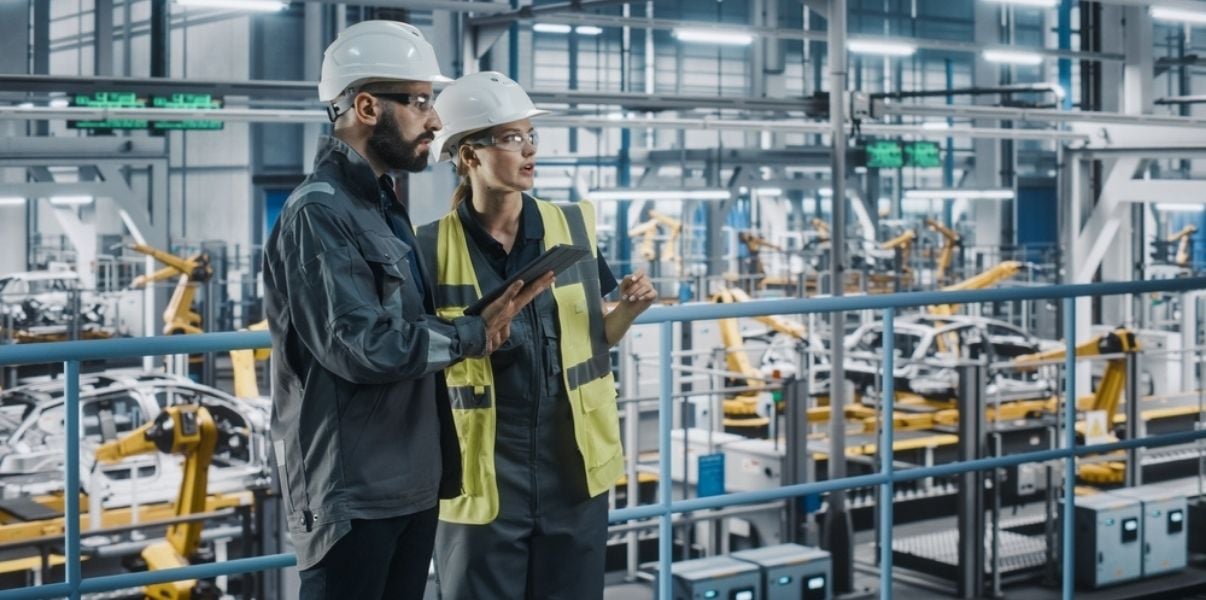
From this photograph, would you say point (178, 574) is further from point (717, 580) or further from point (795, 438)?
point (795, 438)

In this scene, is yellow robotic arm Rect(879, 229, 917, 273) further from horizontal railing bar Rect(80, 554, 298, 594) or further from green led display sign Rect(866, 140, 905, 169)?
horizontal railing bar Rect(80, 554, 298, 594)

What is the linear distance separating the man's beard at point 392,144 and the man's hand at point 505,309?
0.26m

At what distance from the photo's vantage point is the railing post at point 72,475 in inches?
105

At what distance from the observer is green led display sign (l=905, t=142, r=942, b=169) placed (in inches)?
715

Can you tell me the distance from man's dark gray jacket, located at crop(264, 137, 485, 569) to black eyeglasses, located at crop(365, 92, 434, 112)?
11 centimetres

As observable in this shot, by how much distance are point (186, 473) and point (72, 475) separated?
20.6 ft

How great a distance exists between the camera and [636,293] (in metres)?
2.89

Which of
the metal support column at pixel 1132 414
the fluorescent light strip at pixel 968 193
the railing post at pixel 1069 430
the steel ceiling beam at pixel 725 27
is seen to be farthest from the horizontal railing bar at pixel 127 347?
the fluorescent light strip at pixel 968 193

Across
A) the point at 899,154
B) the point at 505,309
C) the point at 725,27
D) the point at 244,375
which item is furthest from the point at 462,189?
the point at 899,154

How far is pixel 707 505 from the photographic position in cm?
367

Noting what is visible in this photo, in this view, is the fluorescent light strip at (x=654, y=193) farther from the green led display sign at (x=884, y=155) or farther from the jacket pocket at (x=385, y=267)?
the jacket pocket at (x=385, y=267)

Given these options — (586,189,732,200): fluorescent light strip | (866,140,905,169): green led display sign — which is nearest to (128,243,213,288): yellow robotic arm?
(586,189,732,200): fluorescent light strip

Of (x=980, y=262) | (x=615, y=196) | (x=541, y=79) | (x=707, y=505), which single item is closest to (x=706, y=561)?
(x=707, y=505)

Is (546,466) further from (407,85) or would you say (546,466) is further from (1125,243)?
(1125,243)
